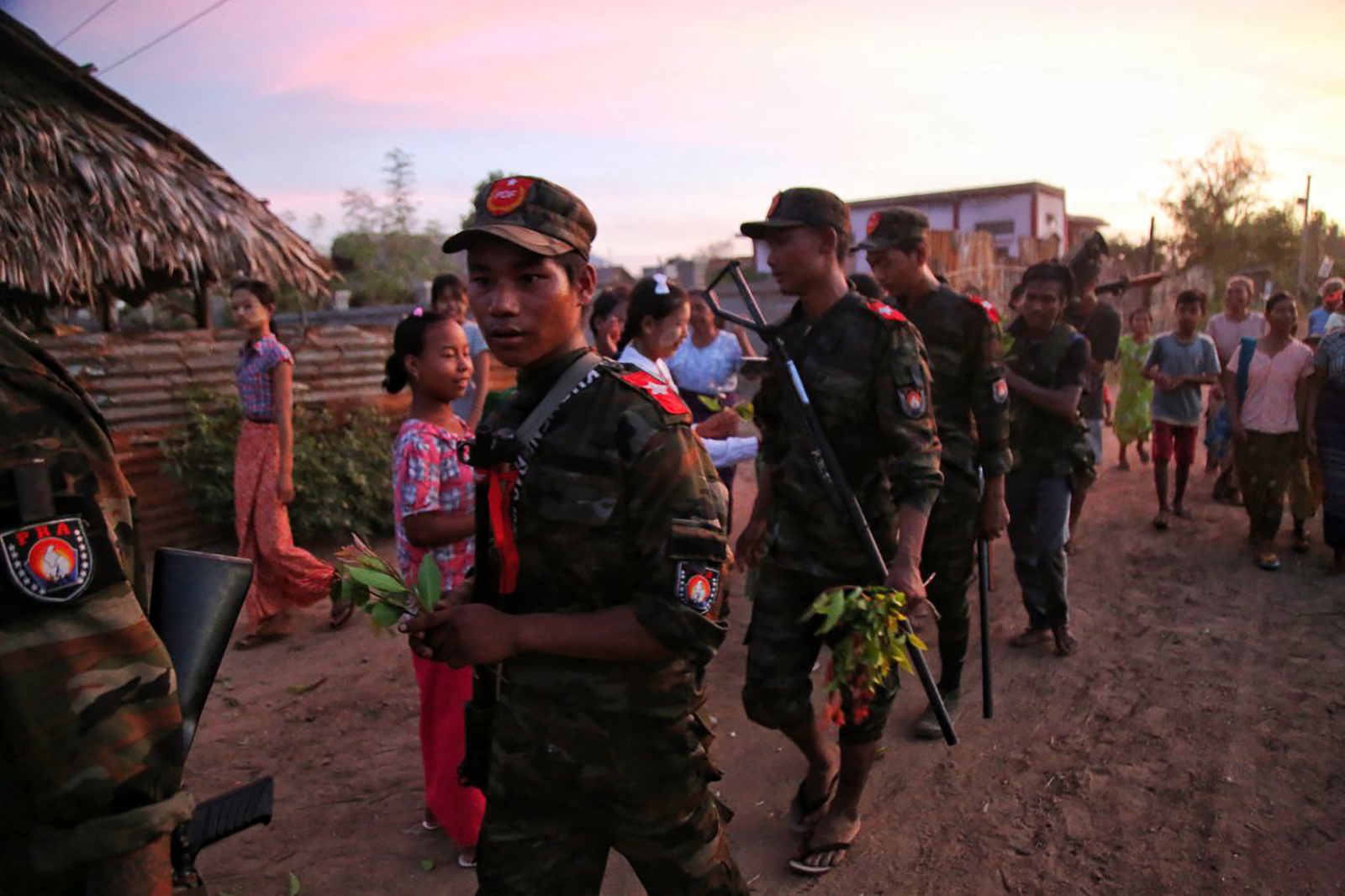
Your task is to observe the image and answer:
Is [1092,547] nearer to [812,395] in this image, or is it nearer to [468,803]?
[812,395]

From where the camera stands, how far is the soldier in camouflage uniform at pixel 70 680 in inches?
48.6

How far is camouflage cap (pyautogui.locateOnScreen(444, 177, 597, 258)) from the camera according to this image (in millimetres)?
1878

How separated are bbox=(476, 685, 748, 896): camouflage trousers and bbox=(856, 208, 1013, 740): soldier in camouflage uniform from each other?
256cm

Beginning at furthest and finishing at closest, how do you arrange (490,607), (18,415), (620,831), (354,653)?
1. (354,653)
2. (620,831)
3. (490,607)
4. (18,415)

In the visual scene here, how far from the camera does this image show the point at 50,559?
4.09ft

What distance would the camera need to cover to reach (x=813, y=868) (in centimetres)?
336

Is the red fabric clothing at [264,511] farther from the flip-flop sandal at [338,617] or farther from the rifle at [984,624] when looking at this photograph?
the rifle at [984,624]

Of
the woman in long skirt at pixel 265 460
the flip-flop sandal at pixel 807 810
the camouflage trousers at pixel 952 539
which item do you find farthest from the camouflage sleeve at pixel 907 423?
the woman in long skirt at pixel 265 460

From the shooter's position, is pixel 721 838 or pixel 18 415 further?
pixel 721 838

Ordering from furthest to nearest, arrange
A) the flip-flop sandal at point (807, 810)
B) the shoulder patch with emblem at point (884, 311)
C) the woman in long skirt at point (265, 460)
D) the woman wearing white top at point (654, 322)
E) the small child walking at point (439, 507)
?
the woman in long skirt at point (265, 460)
the woman wearing white top at point (654, 322)
the flip-flop sandal at point (807, 810)
the shoulder patch with emblem at point (884, 311)
the small child walking at point (439, 507)

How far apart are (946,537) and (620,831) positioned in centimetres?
270

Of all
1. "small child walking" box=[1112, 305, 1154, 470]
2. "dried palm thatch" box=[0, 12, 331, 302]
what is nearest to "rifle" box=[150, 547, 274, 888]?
"dried palm thatch" box=[0, 12, 331, 302]

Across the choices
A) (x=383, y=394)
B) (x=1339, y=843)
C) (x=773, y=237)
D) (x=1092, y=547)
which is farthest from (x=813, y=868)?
(x=383, y=394)

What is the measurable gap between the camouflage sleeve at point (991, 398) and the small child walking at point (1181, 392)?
13.9 feet
